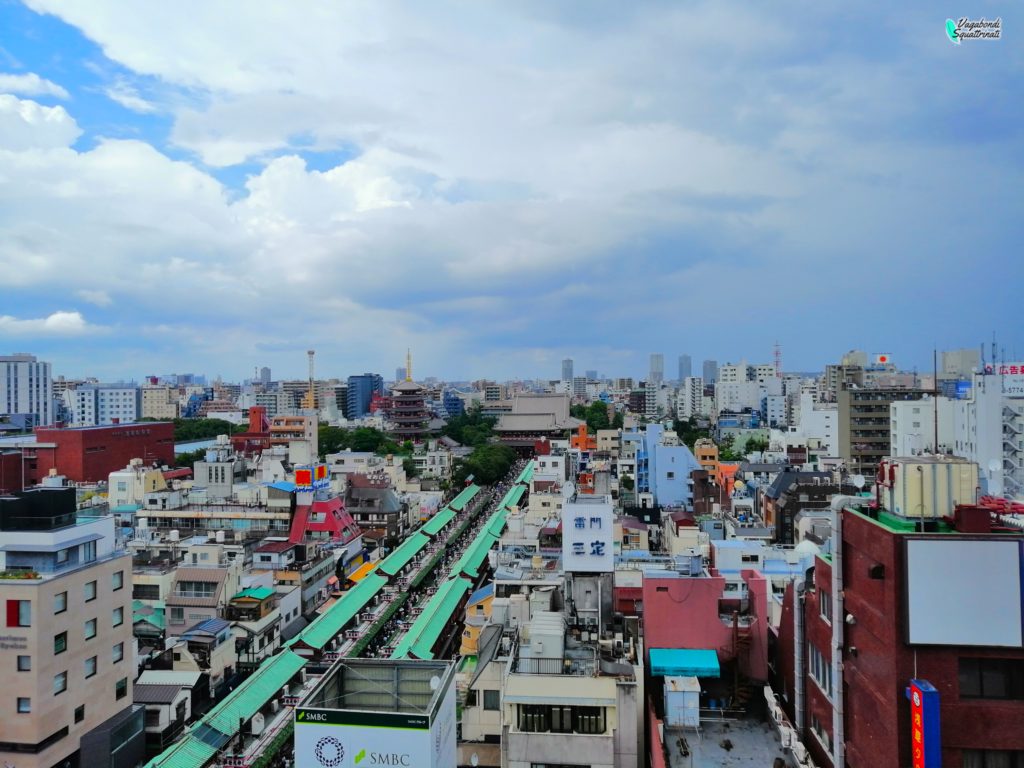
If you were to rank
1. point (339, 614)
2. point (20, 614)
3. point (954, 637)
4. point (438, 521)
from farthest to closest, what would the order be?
point (438, 521) < point (339, 614) < point (20, 614) < point (954, 637)

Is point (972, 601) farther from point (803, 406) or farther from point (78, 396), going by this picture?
point (78, 396)

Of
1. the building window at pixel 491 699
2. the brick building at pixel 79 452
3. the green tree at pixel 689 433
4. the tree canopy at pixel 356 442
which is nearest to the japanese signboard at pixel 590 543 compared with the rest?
the building window at pixel 491 699

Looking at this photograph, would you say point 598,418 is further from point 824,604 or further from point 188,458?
point 824,604

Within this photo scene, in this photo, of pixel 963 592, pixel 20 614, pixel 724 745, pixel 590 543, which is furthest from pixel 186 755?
pixel 963 592

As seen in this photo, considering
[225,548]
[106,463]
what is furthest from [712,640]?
[106,463]

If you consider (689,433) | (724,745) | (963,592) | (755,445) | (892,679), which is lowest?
(724,745)

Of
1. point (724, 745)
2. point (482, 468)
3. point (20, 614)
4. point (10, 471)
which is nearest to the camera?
point (724, 745)
